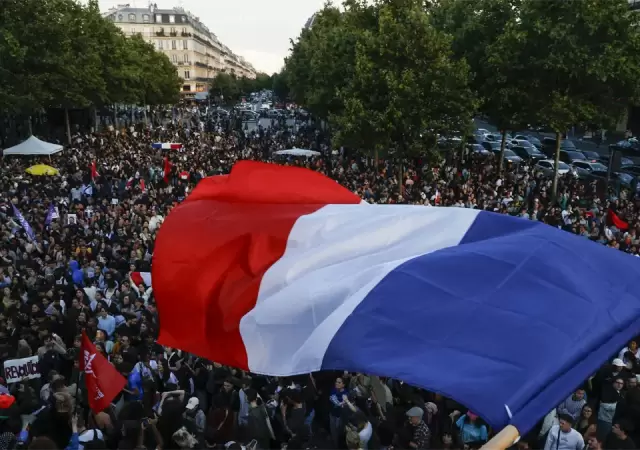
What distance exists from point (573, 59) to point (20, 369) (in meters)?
20.1

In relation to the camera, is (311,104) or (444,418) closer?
(444,418)

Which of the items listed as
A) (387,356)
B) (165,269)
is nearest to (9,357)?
(165,269)

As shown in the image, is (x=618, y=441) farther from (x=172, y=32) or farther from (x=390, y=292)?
(x=172, y=32)

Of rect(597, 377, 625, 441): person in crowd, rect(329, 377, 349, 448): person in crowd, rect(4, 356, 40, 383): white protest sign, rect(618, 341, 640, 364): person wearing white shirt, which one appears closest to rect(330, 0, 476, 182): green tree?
rect(618, 341, 640, 364): person wearing white shirt

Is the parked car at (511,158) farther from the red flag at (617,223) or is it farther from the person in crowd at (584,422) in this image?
the person in crowd at (584,422)

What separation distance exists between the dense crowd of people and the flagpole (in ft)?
3.95

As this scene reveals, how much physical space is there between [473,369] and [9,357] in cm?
830

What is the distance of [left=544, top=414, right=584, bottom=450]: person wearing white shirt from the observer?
6.19 metres

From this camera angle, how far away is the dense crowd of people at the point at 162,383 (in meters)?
6.79

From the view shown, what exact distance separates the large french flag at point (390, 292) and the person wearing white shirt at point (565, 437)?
2.27 metres

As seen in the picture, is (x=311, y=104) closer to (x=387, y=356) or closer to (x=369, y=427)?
(x=369, y=427)

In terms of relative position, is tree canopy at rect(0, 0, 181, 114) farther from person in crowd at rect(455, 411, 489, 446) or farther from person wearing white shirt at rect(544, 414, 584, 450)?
person wearing white shirt at rect(544, 414, 584, 450)

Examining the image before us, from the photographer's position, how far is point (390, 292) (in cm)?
450

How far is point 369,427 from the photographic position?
21.9 feet
